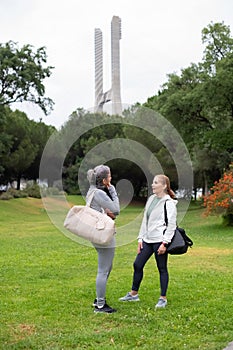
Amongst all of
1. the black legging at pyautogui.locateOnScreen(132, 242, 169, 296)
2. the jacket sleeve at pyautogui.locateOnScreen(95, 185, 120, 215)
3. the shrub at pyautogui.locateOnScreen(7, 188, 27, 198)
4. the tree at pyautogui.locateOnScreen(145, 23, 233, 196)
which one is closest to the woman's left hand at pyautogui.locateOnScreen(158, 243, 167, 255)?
the black legging at pyautogui.locateOnScreen(132, 242, 169, 296)

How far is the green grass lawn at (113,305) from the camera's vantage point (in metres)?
5.57

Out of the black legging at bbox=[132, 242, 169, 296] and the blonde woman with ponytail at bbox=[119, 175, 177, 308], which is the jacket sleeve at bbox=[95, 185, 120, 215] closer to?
the blonde woman with ponytail at bbox=[119, 175, 177, 308]

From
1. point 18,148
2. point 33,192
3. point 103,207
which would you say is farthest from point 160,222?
point 18,148

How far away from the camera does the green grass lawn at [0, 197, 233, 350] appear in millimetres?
5566

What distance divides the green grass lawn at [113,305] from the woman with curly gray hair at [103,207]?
0.29 m

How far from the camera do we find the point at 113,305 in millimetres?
7137

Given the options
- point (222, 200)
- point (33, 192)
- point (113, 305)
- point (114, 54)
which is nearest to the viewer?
point (113, 305)

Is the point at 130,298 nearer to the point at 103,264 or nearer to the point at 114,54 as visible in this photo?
the point at 103,264

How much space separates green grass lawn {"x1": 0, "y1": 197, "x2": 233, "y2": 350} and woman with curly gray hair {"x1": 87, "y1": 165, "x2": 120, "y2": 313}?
29cm

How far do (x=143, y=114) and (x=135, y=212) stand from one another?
3.09 m

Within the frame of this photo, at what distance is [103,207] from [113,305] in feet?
Answer: 4.79

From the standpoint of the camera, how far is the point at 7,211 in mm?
34750

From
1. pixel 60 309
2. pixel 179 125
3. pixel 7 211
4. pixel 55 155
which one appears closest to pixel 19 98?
pixel 7 211

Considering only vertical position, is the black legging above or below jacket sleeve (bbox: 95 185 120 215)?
below
